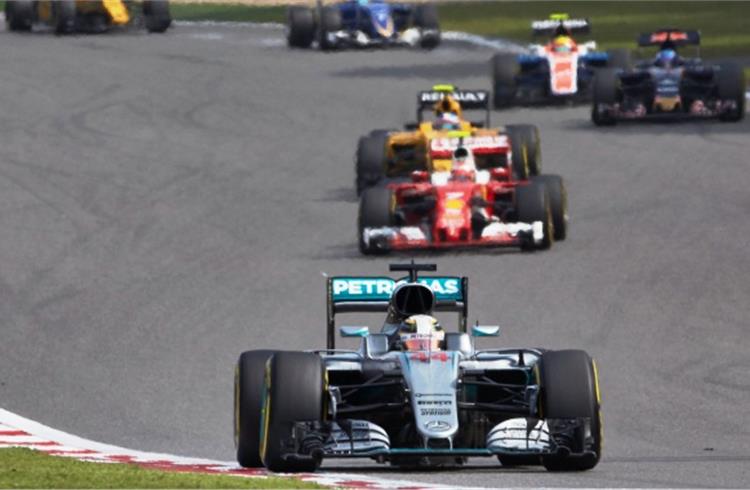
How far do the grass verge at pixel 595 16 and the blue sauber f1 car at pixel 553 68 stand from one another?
976cm

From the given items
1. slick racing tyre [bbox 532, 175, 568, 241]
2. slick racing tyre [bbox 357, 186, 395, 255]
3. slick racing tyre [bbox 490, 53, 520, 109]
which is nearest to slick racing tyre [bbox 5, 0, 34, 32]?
slick racing tyre [bbox 490, 53, 520, 109]

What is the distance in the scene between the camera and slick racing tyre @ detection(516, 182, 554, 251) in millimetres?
25531

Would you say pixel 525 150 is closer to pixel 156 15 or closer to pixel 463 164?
pixel 463 164

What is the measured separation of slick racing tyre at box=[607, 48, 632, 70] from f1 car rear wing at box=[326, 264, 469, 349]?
22.2 meters

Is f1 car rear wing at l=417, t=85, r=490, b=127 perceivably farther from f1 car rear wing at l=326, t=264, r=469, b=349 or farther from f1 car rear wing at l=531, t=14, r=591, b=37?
f1 car rear wing at l=326, t=264, r=469, b=349

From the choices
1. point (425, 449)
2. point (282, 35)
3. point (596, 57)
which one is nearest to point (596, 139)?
point (596, 57)

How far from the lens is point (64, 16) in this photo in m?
50.1

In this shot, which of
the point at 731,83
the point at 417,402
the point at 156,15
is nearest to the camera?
the point at 417,402

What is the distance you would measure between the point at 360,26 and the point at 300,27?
129 cm

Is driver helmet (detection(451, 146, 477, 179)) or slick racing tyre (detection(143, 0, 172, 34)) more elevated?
driver helmet (detection(451, 146, 477, 179))

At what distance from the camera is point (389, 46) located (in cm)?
4875

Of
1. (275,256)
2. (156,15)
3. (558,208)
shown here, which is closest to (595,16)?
(156,15)

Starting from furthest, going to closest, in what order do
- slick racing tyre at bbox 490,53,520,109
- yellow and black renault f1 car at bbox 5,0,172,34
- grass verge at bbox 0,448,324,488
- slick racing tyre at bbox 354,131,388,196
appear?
yellow and black renault f1 car at bbox 5,0,172,34 → slick racing tyre at bbox 490,53,520,109 → slick racing tyre at bbox 354,131,388,196 → grass verge at bbox 0,448,324,488

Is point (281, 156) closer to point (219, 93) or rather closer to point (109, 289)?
point (219, 93)
